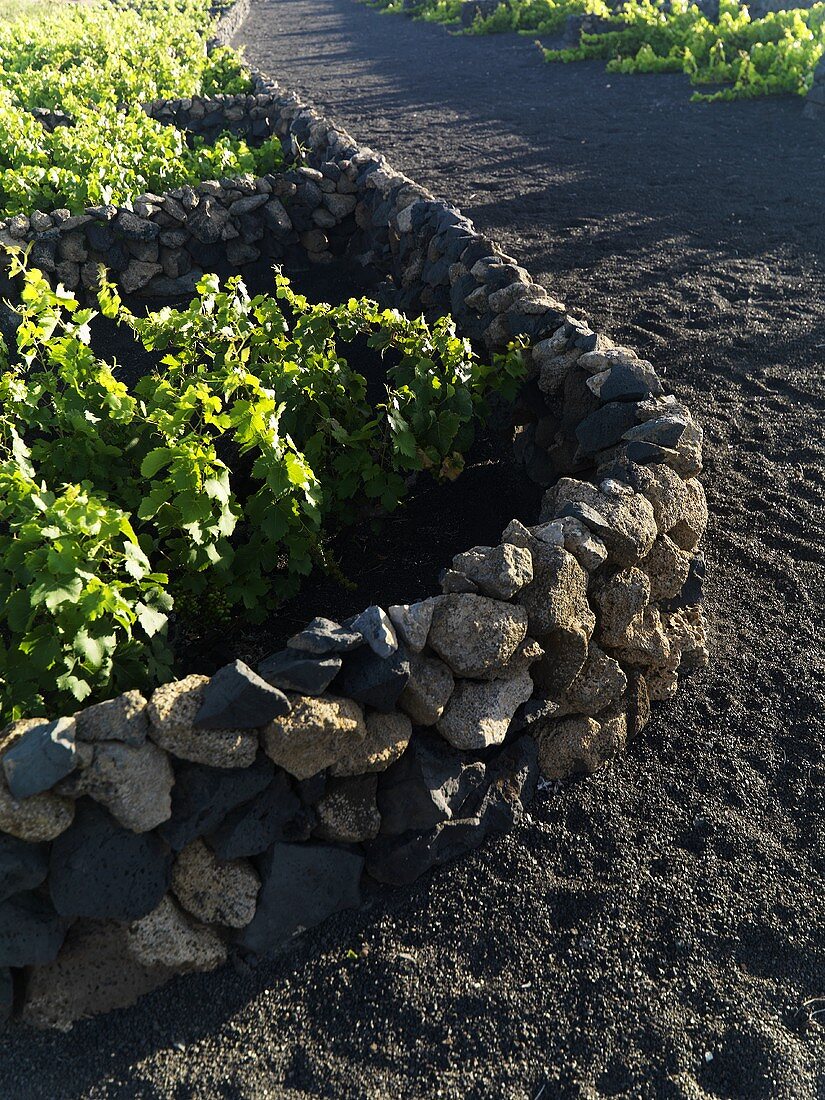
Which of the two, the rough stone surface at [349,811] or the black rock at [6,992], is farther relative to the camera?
the rough stone surface at [349,811]

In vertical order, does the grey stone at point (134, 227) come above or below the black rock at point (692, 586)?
above

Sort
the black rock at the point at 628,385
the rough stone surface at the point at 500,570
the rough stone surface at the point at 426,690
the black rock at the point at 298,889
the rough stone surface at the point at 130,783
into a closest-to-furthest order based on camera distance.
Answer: the rough stone surface at the point at 130,783 → the black rock at the point at 298,889 → the rough stone surface at the point at 426,690 → the rough stone surface at the point at 500,570 → the black rock at the point at 628,385

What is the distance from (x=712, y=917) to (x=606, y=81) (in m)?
14.7

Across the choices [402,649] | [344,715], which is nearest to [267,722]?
[344,715]

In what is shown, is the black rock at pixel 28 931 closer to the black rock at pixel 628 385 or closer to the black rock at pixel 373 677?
the black rock at pixel 373 677

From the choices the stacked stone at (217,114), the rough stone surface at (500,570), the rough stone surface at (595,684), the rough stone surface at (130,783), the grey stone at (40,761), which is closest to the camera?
the grey stone at (40,761)

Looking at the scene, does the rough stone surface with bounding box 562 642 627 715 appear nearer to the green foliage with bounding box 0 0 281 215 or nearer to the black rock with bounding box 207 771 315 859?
the black rock with bounding box 207 771 315 859

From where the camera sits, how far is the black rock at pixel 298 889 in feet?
9.33

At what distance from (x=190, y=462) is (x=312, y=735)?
108 centimetres

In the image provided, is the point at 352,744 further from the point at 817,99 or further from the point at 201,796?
the point at 817,99

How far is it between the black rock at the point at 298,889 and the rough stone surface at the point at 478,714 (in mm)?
532

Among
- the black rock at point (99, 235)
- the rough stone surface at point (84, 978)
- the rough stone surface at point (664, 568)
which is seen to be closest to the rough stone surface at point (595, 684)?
the rough stone surface at point (664, 568)

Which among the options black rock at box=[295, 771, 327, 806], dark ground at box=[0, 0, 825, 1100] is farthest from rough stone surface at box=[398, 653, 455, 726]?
dark ground at box=[0, 0, 825, 1100]

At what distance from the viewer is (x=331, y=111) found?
14789mm
